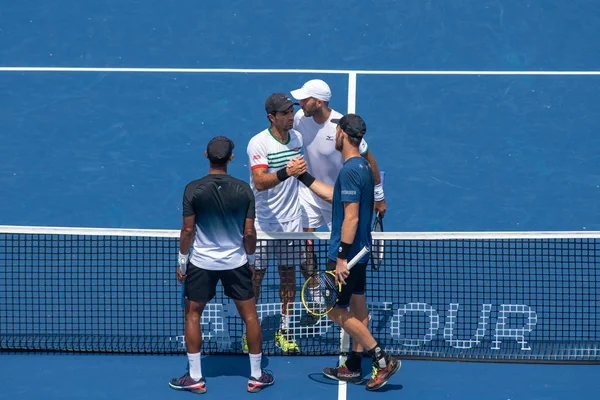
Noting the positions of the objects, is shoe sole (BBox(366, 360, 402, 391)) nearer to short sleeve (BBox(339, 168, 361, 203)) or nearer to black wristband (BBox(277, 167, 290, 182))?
short sleeve (BBox(339, 168, 361, 203))

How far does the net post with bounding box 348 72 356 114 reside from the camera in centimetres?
1347

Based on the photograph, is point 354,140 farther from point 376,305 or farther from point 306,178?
point 376,305

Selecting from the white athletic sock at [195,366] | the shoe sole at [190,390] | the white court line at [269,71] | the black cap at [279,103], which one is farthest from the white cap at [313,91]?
the white court line at [269,71]

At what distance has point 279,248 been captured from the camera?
9516 mm

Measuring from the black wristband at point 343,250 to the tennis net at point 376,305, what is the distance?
706mm

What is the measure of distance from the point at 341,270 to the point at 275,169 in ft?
4.02

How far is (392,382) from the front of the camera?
9.20 meters

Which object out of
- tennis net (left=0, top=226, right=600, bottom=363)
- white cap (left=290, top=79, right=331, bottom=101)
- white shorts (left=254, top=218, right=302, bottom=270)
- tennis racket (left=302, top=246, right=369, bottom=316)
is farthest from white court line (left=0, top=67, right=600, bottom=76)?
tennis racket (left=302, top=246, right=369, bottom=316)

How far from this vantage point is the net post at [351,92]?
13472 mm

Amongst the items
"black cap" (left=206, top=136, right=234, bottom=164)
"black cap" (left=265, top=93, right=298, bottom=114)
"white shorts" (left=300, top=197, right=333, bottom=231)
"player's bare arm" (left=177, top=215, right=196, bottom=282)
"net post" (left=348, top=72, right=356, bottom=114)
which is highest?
"net post" (left=348, top=72, right=356, bottom=114)

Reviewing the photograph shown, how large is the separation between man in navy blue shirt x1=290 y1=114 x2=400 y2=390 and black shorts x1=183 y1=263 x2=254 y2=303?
66 cm

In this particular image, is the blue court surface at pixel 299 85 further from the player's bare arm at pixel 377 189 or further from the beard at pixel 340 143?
the beard at pixel 340 143

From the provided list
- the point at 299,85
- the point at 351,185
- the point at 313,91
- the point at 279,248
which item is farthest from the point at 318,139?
the point at 299,85

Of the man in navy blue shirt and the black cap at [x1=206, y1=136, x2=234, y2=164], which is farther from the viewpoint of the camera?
the black cap at [x1=206, y1=136, x2=234, y2=164]
